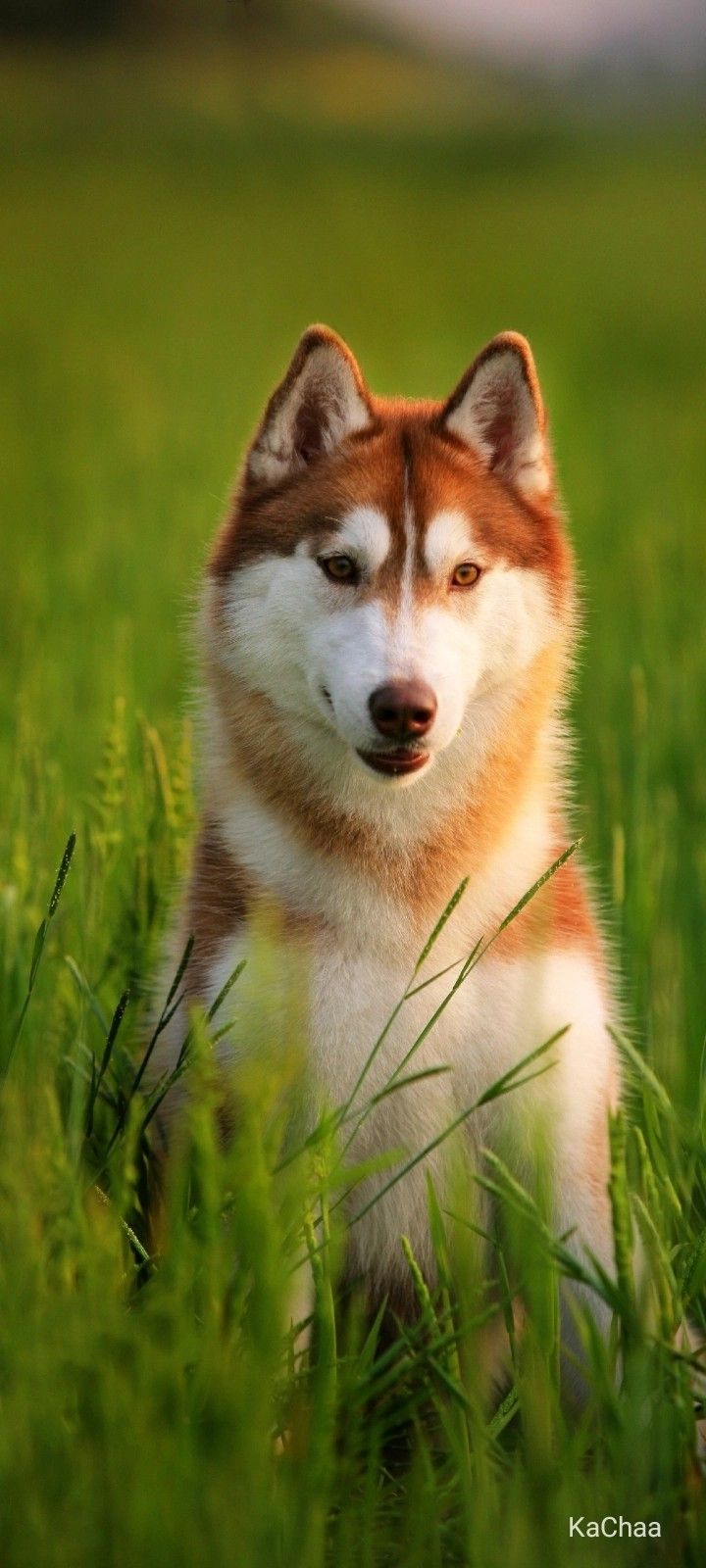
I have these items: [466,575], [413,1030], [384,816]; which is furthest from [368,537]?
[413,1030]

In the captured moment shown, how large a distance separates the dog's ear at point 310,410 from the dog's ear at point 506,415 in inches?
7.5

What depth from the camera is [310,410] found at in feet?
11.1

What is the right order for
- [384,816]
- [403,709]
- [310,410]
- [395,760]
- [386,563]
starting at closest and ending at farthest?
[403,709] < [395,760] < [384,816] < [386,563] < [310,410]

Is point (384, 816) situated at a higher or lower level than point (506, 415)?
lower

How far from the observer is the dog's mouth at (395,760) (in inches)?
113

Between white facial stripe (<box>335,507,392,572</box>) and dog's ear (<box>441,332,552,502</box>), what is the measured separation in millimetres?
325

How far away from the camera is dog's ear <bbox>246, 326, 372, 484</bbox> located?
3.27 meters

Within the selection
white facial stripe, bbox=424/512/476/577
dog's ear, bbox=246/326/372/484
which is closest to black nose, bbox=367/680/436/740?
white facial stripe, bbox=424/512/476/577

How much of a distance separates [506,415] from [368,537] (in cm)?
48

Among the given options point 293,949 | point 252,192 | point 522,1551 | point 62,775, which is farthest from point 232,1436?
point 252,192

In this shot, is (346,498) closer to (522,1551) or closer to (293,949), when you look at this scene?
(293,949)

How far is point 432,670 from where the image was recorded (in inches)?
112

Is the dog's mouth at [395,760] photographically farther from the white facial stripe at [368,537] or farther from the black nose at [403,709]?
the white facial stripe at [368,537]

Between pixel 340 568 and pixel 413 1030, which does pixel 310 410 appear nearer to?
pixel 340 568
